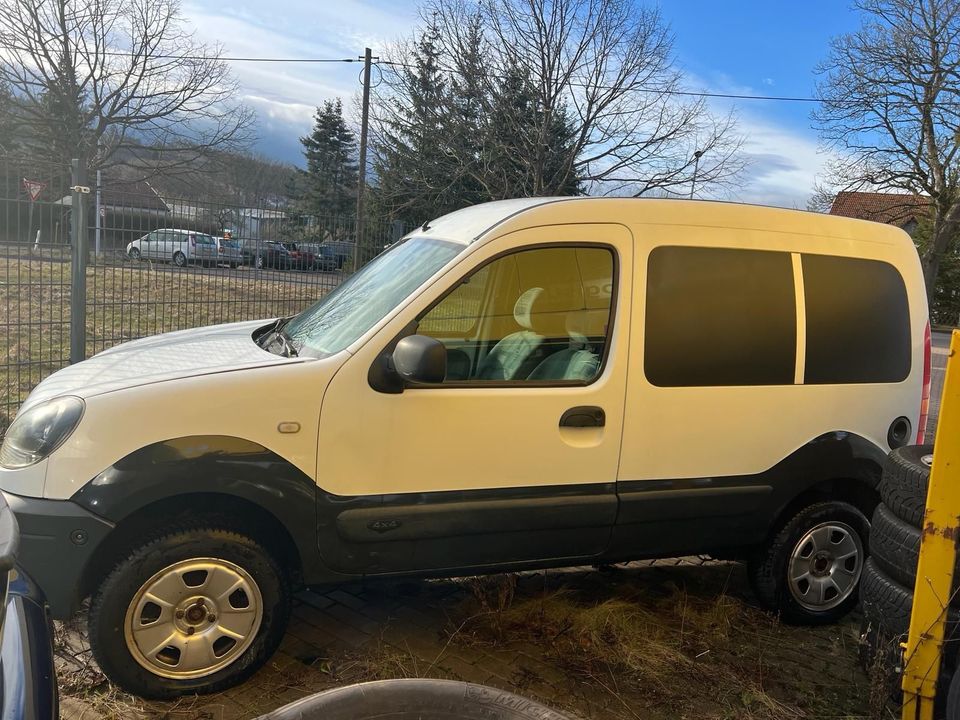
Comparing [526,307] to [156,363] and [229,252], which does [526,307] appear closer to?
[156,363]

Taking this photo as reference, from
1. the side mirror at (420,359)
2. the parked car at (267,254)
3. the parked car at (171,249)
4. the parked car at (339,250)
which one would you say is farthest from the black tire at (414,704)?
the parked car at (339,250)

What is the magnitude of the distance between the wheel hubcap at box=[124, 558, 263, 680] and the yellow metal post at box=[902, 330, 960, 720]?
101 inches

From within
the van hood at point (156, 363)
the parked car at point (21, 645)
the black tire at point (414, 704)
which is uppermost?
the van hood at point (156, 363)

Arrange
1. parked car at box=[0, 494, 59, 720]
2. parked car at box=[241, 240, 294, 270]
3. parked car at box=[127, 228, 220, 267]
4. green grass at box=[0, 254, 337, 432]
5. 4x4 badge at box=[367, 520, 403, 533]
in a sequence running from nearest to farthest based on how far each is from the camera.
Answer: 1. parked car at box=[0, 494, 59, 720]
2. 4x4 badge at box=[367, 520, 403, 533]
3. green grass at box=[0, 254, 337, 432]
4. parked car at box=[127, 228, 220, 267]
5. parked car at box=[241, 240, 294, 270]

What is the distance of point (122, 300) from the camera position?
6285mm

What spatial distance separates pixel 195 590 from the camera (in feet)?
9.40

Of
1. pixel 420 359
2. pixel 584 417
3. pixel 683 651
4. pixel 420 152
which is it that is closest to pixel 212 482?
pixel 420 359

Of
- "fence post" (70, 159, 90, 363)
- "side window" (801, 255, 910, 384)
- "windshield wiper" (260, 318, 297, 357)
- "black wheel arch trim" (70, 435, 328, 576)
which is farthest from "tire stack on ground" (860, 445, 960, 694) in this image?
"fence post" (70, 159, 90, 363)

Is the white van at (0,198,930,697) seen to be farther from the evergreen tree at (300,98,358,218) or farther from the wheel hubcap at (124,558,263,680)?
the evergreen tree at (300,98,358,218)

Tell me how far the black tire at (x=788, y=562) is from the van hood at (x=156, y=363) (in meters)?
2.62

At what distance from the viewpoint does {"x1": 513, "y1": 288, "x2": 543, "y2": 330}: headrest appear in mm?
3488

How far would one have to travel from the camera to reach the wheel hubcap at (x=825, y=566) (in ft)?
12.6

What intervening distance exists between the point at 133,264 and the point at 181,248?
40 cm

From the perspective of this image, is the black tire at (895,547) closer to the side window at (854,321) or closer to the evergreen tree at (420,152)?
the side window at (854,321)
